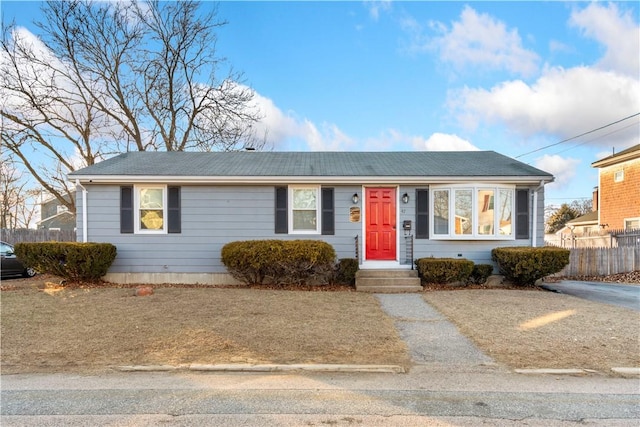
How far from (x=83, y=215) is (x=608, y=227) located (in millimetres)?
24911

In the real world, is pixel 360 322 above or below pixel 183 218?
below

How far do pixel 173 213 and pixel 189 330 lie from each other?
16.9 ft

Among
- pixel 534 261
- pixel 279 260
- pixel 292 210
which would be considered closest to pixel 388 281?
pixel 279 260

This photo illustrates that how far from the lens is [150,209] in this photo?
1000cm

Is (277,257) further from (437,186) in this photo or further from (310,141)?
(310,141)

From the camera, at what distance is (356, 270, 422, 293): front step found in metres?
9.03

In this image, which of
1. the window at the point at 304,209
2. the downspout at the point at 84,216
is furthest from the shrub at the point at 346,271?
the downspout at the point at 84,216

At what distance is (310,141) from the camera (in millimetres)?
21141

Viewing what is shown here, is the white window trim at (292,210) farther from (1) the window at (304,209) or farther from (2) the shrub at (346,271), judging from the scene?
(2) the shrub at (346,271)

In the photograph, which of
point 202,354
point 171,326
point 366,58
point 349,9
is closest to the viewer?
point 202,354

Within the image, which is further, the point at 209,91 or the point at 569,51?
the point at 209,91

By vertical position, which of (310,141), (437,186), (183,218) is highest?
(310,141)

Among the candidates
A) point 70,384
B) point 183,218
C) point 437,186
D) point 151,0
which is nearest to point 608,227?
point 437,186

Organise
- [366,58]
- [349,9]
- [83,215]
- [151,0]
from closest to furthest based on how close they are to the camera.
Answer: [83,215], [349,9], [366,58], [151,0]
